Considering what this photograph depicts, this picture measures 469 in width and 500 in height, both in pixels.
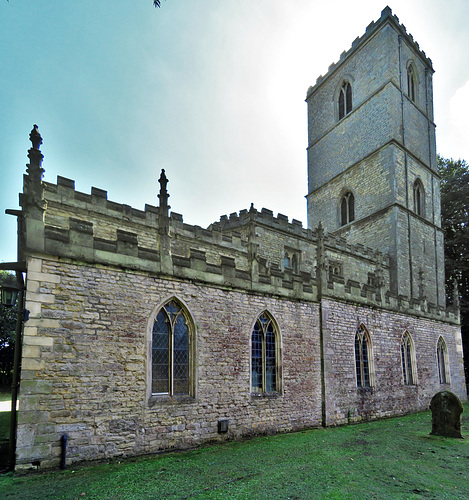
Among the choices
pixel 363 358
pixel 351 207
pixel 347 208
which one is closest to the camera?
pixel 363 358

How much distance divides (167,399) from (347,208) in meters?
20.6

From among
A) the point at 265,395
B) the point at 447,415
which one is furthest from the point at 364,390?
the point at 265,395

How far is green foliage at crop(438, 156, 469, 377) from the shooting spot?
27.6 metres

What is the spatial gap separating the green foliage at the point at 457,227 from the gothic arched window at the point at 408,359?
12296mm

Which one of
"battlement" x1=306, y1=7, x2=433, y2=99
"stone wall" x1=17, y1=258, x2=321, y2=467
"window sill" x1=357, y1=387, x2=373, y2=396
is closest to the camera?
"stone wall" x1=17, y1=258, x2=321, y2=467

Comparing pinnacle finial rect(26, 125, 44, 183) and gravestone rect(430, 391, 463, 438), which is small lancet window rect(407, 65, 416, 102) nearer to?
gravestone rect(430, 391, 463, 438)

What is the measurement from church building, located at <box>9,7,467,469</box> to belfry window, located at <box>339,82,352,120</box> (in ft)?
13.7

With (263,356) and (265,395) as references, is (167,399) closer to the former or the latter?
(265,395)

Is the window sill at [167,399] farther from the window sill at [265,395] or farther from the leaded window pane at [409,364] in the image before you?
the leaded window pane at [409,364]

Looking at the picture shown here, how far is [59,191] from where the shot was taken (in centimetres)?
1195

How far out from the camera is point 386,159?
2277 cm

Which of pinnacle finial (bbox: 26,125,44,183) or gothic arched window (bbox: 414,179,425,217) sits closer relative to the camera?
pinnacle finial (bbox: 26,125,44,183)

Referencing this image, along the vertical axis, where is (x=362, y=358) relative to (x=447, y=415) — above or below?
above

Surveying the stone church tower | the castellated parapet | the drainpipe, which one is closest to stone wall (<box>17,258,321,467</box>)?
the castellated parapet
